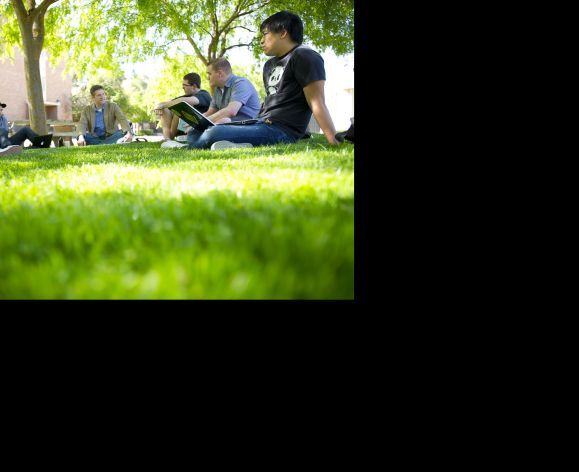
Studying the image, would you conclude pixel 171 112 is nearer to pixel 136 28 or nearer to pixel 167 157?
pixel 167 157

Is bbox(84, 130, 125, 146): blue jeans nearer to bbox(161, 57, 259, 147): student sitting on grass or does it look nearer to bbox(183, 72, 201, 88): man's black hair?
bbox(183, 72, 201, 88): man's black hair

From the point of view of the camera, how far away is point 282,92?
3.87 meters

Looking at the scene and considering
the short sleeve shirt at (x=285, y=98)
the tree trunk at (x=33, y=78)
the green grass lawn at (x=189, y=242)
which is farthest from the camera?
the short sleeve shirt at (x=285, y=98)

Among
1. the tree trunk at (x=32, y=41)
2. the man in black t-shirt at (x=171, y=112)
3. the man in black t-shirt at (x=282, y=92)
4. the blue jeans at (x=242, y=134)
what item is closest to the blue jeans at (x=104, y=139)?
the man in black t-shirt at (x=171, y=112)

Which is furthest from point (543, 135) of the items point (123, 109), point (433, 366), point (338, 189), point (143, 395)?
point (123, 109)

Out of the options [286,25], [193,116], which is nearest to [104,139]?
[193,116]

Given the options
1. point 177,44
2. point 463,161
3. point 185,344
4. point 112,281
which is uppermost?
point 177,44

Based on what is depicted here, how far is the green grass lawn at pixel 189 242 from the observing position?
1.20 m

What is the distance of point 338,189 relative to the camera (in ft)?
4.71

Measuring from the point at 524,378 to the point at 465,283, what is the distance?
30 cm

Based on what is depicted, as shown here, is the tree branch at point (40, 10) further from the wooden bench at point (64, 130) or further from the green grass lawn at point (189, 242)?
the wooden bench at point (64, 130)

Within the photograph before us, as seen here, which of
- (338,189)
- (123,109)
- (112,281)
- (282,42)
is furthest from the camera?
(123,109)

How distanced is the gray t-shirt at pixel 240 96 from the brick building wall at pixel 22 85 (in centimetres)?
184

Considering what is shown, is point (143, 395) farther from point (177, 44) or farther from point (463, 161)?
point (177, 44)
